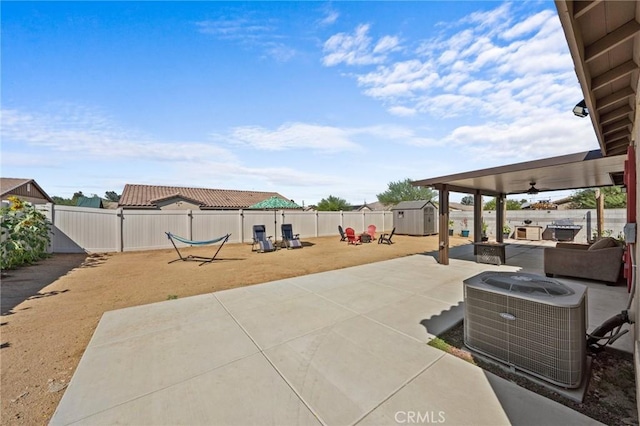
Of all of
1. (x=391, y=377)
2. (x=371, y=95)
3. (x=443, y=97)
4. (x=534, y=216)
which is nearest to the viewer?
(x=391, y=377)

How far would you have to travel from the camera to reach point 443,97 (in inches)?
315

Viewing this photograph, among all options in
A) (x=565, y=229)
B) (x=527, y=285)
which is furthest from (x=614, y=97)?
(x=565, y=229)

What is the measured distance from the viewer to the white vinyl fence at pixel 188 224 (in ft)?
29.6

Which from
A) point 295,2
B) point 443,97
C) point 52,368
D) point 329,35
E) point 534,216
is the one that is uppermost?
point 295,2

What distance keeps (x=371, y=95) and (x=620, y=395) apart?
871 cm

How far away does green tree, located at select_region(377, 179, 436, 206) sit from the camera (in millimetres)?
36688

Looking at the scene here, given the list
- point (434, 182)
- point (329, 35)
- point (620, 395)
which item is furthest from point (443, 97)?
point (620, 395)

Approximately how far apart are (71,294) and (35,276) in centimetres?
226

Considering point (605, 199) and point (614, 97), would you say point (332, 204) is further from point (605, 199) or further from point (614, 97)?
point (614, 97)

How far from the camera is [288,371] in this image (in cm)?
229

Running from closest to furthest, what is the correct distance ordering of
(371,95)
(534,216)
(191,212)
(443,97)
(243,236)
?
(443,97) < (371,95) < (191,212) < (243,236) < (534,216)

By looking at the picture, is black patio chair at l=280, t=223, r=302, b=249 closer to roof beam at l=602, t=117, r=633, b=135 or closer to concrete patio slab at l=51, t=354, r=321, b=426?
concrete patio slab at l=51, t=354, r=321, b=426

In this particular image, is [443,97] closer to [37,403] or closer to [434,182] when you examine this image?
[434,182]

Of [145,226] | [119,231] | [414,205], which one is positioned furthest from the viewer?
[414,205]
